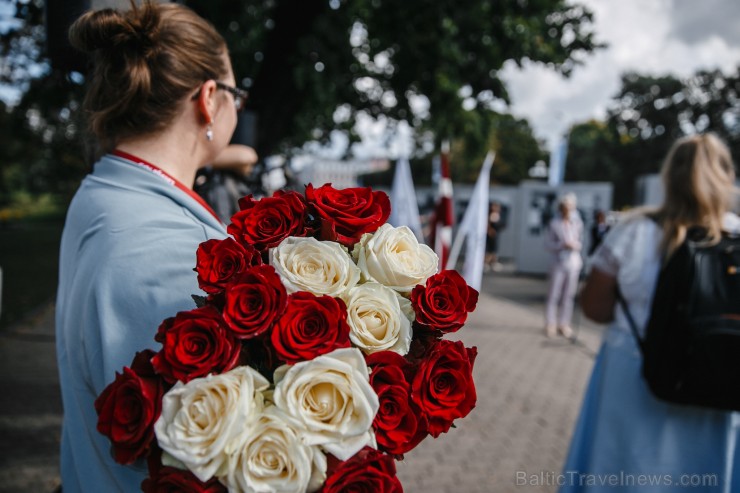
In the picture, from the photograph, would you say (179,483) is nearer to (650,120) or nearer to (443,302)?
(443,302)

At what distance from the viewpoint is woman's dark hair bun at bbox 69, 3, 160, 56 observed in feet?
4.42

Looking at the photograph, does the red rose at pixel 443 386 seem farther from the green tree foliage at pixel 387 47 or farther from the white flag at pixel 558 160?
the white flag at pixel 558 160

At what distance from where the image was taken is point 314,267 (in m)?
1.00

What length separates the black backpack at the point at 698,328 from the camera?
2.22m

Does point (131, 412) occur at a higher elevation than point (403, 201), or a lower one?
lower

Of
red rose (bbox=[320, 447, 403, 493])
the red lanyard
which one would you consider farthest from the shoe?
red rose (bbox=[320, 447, 403, 493])

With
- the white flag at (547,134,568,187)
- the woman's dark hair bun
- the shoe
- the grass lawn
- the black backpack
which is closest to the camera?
the woman's dark hair bun

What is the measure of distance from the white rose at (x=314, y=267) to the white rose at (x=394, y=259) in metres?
0.04

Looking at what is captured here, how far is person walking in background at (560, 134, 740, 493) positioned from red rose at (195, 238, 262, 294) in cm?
221

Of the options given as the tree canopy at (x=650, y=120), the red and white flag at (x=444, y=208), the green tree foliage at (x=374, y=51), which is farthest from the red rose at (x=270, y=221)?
the tree canopy at (x=650, y=120)

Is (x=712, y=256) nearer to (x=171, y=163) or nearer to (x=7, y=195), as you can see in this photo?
(x=171, y=163)

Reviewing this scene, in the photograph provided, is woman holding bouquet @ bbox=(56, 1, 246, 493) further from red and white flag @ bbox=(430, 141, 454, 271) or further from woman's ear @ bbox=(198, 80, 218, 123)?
red and white flag @ bbox=(430, 141, 454, 271)

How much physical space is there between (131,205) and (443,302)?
77 centimetres

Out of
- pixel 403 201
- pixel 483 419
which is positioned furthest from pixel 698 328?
pixel 403 201
